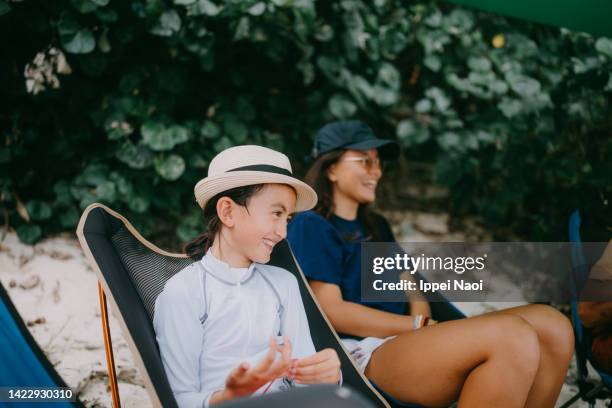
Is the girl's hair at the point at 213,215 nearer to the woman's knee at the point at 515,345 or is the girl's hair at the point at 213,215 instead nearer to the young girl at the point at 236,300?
the young girl at the point at 236,300

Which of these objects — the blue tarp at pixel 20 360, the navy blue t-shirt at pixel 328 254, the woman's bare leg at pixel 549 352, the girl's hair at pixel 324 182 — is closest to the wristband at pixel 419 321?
the navy blue t-shirt at pixel 328 254

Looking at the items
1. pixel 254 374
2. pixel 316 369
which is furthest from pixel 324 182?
pixel 254 374

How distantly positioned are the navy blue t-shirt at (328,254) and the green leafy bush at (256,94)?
1492mm

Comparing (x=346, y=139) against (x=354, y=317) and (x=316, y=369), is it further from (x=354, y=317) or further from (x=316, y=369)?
(x=316, y=369)

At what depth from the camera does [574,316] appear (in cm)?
248

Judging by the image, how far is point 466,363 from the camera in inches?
72.7

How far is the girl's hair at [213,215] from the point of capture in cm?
172

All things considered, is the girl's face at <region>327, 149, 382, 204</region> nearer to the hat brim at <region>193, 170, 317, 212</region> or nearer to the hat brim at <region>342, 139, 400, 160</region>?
the hat brim at <region>342, 139, 400, 160</region>

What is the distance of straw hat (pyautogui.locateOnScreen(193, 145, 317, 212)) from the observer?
5.55 feet

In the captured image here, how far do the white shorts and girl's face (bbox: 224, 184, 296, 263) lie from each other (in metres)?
0.68

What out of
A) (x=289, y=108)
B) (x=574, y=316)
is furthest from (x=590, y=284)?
(x=289, y=108)

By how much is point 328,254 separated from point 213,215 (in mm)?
679

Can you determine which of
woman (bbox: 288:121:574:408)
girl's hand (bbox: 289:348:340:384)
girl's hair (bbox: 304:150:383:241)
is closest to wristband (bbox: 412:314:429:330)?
woman (bbox: 288:121:574:408)

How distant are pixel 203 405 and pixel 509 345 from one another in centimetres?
98
